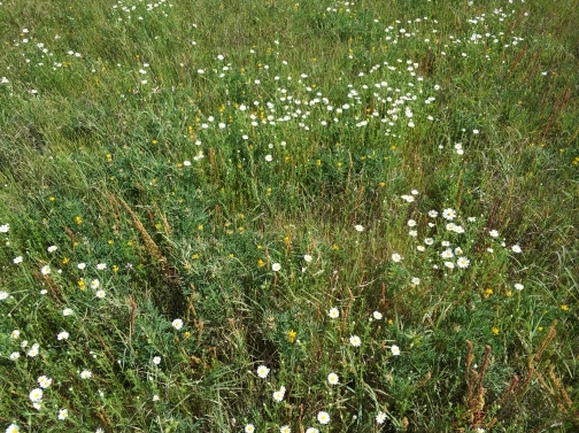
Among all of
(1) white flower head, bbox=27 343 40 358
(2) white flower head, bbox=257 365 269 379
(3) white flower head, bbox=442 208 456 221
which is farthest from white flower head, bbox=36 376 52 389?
(3) white flower head, bbox=442 208 456 221

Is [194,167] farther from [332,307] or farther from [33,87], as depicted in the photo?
[33,87]

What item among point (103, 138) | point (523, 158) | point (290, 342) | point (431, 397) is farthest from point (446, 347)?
point (103, 138)

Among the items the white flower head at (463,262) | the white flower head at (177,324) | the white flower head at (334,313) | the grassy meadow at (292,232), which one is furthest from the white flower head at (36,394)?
the white flower head at (463,262)

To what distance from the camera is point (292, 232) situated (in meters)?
3.17

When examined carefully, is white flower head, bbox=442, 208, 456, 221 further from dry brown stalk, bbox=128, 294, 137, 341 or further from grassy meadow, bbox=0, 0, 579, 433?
dry brown stalk, bbox=128, 294, 137, 341

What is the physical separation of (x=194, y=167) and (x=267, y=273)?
1340 mm

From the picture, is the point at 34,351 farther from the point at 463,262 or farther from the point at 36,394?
the point at 463,262

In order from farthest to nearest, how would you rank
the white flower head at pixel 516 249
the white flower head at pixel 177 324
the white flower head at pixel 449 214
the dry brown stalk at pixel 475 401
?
the white flower head at pixel 449 214 < the white flower head at pixel 516 249 < the white flower head at pixel 177 324 < the dry brown stalk at pixel 475 401

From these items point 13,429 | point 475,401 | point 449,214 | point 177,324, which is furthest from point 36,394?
point 449,214

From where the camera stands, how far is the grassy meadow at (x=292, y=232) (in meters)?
2.38

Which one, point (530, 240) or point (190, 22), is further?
point (190, 22)

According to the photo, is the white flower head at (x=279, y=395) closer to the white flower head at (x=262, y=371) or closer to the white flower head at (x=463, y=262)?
the white flower head at (x=262, y=371)

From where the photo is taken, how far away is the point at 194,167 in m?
3.67

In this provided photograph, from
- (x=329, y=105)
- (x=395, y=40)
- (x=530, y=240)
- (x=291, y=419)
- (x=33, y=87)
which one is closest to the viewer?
(x=291, y=419)
